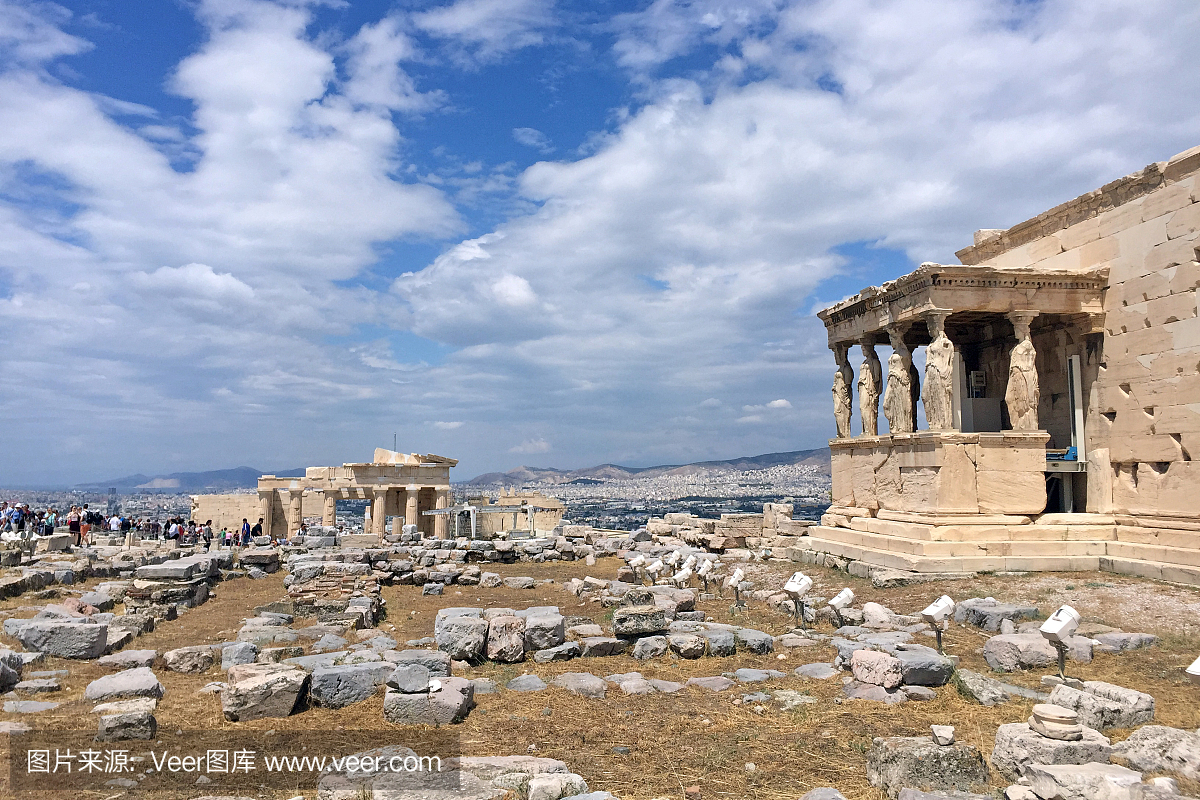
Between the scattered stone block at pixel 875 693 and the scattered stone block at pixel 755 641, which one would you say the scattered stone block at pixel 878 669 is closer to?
the scattered stone block at pixel 875 693

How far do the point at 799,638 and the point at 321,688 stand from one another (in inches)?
234

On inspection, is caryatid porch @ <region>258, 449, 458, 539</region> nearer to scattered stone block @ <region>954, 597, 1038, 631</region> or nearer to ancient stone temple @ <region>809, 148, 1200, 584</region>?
ancient stone temple @ <region>809, 148, 1200, 584</region>

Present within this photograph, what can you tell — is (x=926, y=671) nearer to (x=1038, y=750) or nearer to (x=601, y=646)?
(x=1038, y=750)

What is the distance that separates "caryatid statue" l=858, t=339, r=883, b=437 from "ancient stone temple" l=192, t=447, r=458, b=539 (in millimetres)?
18981

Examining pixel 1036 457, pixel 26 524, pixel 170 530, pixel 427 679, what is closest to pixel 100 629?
pixel 427 679

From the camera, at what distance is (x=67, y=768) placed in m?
5.69

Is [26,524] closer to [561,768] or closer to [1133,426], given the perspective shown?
[561,768]

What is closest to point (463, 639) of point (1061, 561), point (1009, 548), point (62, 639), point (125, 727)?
point (125, 727)

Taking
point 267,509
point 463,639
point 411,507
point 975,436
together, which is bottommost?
point 267,509

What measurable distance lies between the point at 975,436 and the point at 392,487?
76.7 ft

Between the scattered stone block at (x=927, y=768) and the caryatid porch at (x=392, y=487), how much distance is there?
2503 cm

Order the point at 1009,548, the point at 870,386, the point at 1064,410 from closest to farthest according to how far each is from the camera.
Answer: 1. the point at 1009,548
2. the point at 1064,410
3. the point at 870,386

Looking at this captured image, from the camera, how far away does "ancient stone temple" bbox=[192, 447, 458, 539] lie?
3142 centimetres

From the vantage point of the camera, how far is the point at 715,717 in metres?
7.18
